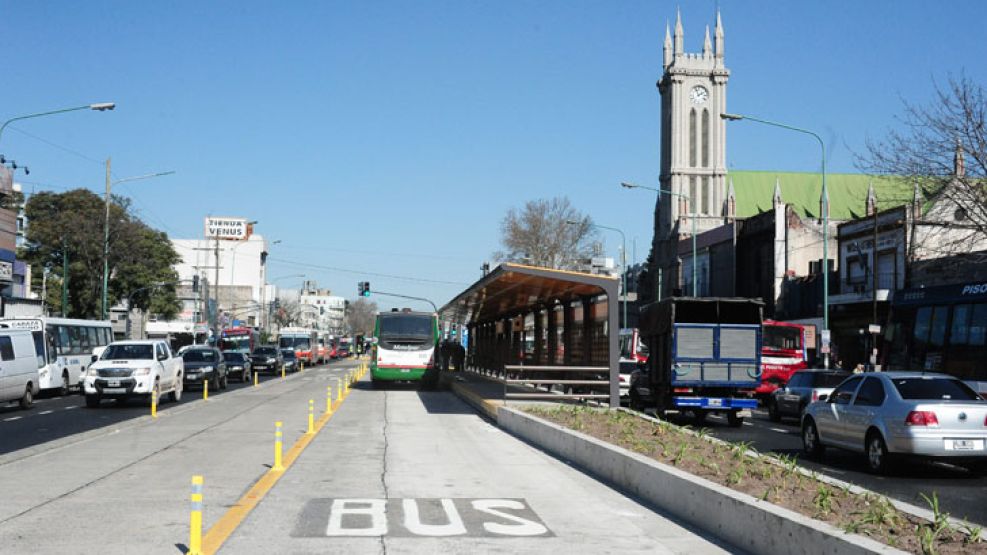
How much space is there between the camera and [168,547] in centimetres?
882

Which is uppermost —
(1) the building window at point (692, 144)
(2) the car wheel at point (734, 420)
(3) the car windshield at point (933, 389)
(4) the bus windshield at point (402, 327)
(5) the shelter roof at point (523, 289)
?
(1) the building window at point (692, 144)

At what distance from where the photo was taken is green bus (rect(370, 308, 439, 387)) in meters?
40.2

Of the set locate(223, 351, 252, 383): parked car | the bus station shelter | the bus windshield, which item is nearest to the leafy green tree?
locate(223, 351, 252, 383): parked car

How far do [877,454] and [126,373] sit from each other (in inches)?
823

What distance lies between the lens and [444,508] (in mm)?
11164

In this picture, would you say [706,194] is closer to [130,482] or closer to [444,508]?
[130,482]

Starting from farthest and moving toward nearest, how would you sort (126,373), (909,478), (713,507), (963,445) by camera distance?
1. (126,373)
2. (909,478)
3. (963,445)
4. (713,507)

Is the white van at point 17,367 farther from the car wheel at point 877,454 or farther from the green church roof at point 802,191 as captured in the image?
the green church roof at point 802,191

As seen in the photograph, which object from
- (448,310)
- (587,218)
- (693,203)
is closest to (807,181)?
(693,203)

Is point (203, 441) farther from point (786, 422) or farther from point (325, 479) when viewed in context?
point (786, 422)

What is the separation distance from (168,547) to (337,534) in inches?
59.0

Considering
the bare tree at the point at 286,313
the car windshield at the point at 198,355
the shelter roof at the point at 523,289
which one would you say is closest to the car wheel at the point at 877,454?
the shelter roof at the point at 523,289

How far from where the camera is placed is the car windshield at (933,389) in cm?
1524

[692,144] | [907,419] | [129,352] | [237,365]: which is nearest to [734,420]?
[907,419]
